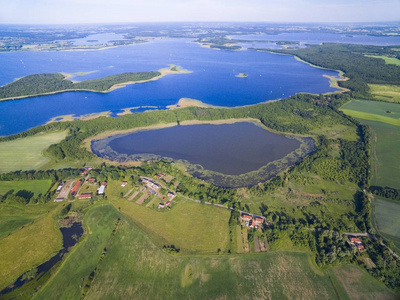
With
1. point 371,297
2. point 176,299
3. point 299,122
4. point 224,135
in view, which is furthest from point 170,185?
point 299,122

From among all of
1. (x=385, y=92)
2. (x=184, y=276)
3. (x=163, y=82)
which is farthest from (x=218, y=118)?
(x=385, y=92)

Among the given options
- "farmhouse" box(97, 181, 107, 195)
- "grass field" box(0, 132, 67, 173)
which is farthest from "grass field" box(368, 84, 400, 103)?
"grass field" box(0, 132, 67, 173)

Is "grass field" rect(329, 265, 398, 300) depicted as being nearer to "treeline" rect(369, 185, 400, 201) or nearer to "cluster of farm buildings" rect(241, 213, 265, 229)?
"cluster of farm buildings" rect(241, 213, 265, 229)

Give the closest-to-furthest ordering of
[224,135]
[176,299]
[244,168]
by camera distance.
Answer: [176,299] → [244,168] → [224,135]

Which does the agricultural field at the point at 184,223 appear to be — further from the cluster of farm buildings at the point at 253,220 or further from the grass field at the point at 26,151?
the grass field at the point at 26,151

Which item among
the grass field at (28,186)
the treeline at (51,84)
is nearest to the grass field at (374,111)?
the grass field at (28,186)

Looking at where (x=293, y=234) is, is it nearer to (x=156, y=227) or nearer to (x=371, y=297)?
(x=371, y=297)
